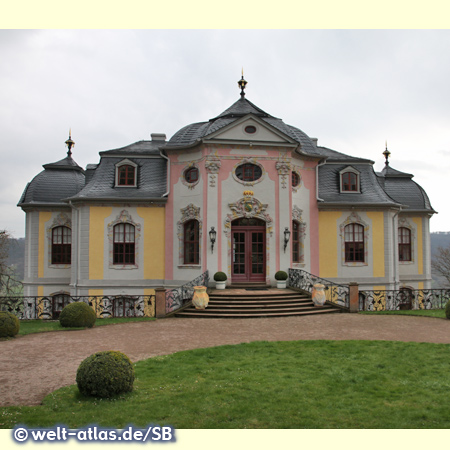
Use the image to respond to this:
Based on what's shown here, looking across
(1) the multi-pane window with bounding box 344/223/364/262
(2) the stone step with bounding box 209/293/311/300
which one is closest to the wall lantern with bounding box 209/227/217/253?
(2) the stone step with bounding box 209/293/311/300

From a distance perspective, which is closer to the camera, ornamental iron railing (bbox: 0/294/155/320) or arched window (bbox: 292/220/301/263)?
ornamental iron railing (bbox: 0/294/155/320)

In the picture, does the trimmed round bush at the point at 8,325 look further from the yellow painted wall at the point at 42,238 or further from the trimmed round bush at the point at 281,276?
the trimmed round bush at the point at 281,276

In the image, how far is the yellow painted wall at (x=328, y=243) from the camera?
70.4 feet

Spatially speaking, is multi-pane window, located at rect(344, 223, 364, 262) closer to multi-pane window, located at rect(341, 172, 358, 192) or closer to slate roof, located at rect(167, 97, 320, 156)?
multi-pane window, located at rect(341, 172, 358, 192)

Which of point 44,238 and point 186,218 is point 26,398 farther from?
point 44,238

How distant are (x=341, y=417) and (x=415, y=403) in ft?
4.47

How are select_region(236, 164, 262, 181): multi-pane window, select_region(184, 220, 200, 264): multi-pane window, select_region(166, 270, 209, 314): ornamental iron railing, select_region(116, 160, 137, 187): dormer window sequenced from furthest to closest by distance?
select_region(116, 160, 137, 187): dormer window < select_region(184, 220, 200, 264): multi-pane window < select_region(236, 164, 262, 181): multi-pane window < select_region(166, 270, 209, 314): ornamental iron railing

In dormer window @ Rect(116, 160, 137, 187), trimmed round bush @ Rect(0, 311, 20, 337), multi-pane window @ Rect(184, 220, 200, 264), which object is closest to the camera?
trimmed round bush @ Rect(0, 311, 20, 337)

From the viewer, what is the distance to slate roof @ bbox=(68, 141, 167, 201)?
67.9 ft

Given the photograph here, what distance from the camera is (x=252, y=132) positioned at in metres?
19.8

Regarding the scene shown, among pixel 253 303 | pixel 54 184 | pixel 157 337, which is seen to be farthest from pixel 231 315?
pixel 54 184

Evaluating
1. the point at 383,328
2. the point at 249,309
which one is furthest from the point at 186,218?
the point at 383,328

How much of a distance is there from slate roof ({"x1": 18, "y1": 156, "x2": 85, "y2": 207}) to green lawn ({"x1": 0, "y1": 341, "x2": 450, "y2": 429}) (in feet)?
52.0

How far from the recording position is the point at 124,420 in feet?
18.2
